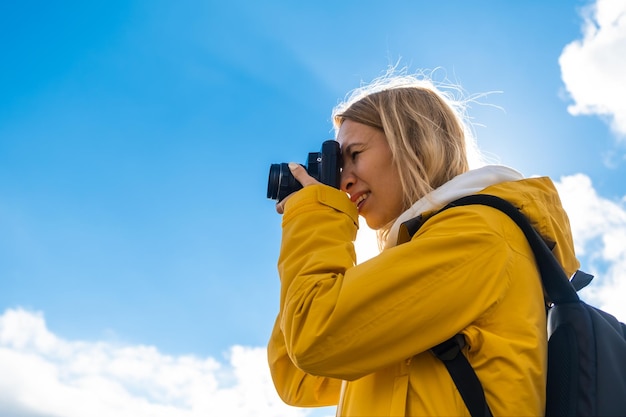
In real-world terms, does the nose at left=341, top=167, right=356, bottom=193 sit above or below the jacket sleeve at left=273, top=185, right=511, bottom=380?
above

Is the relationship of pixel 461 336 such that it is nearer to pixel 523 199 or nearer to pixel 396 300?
pixel 396 300

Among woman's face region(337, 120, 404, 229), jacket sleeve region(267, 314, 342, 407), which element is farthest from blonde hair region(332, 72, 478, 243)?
jacket sleeve region(267, 314, 342, 407)

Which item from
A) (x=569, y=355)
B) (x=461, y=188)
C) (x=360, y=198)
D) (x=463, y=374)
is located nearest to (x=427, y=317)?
(x=463, y=374)

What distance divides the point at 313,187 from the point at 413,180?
1.56 ft

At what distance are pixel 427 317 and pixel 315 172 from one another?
3.68ft

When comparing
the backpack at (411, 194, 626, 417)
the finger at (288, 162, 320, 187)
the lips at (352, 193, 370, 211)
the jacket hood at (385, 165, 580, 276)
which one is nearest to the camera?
the backpack at (411, 194, 626, 417)

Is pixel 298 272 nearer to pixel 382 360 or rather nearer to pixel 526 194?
pixel 382 360

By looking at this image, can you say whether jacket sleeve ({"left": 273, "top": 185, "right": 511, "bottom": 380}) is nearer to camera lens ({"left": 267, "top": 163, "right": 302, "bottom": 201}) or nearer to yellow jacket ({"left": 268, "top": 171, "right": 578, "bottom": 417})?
yellow jacket ({"left": 268, "top": 171, "right": 578, "bottom": 417})

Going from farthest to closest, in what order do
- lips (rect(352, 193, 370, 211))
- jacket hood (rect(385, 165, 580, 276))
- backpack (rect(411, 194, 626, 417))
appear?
lips (rect(352, 193, 370, 211)) < jacket hood (rect(385, 165, 580, 276)) < backpack (rect(411, 194, 626, 417))

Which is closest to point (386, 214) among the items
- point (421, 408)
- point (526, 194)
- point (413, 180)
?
point (413, 180)

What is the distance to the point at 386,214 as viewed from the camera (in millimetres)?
2600

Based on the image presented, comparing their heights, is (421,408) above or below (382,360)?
below

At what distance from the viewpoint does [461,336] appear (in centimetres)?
179

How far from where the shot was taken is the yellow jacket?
1733mm
